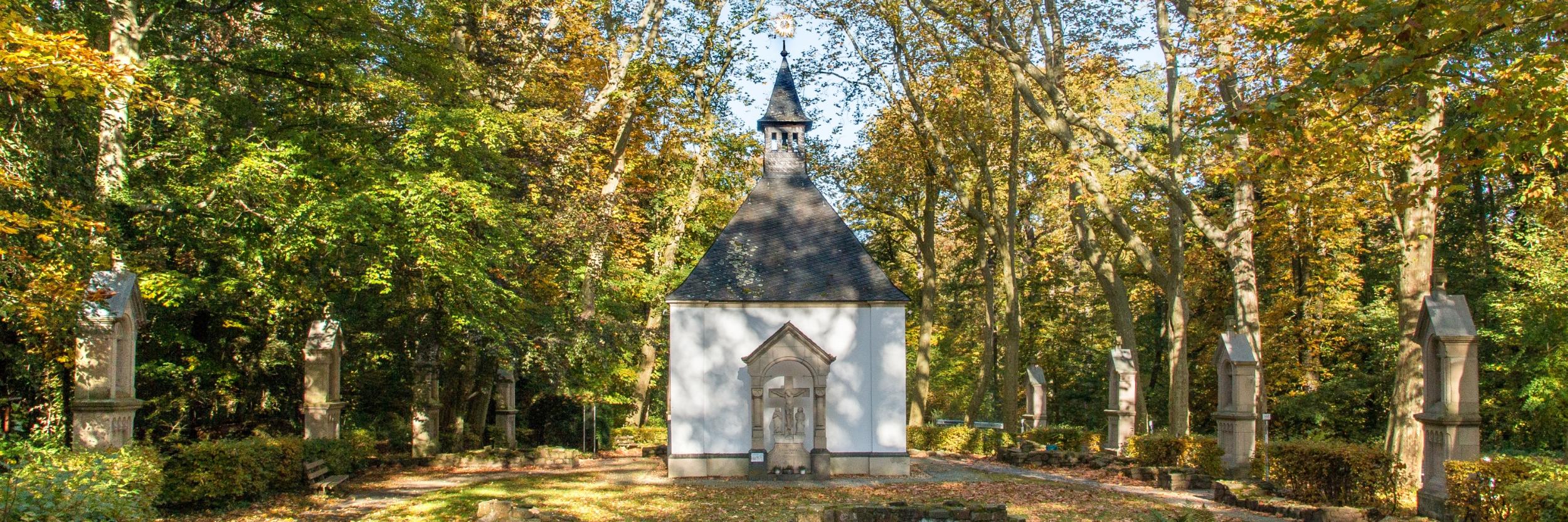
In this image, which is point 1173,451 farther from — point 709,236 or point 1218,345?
point 709,236

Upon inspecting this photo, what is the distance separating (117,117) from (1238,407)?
16910mm

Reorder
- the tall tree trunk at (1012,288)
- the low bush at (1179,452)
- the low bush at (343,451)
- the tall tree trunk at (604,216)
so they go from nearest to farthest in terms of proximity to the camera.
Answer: the low bush at (343,451) < the low bush at (1179,452) < the tall tree trunk at (604,216) < the tall tree trunk at (1012,288)

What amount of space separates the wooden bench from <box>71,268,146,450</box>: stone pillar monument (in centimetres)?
415

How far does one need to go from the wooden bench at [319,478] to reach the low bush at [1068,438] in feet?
55.3

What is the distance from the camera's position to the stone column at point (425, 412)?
23812 millimetres

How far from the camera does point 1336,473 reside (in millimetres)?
14883

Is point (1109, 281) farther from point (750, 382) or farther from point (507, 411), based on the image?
point (507, 411)

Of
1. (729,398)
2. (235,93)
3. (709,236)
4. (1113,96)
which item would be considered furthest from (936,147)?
(235,93)

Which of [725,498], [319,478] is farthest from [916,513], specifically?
[319,478]

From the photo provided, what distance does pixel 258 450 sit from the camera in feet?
51.9

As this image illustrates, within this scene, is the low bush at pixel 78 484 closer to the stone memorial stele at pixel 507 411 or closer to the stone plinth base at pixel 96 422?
the stone plinth base at pixel 96 422

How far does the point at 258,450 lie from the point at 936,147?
765 inches

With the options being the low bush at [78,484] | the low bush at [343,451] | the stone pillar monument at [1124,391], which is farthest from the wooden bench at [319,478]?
the stone pillar monument at [1124,391]

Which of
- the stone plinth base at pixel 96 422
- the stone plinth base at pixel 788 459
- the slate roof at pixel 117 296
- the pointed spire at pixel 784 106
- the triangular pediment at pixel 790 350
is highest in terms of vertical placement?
the pointed spire at pixel 784 106
